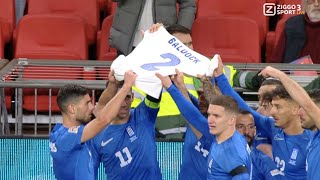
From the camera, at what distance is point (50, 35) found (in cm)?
1027

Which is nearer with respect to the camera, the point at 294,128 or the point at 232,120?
the point at 232,120

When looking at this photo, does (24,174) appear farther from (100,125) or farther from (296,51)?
(296,51)

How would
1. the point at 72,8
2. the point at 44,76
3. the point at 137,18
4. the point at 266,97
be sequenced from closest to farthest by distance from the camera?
the point at 266,97 < the point at 44,76 < the point at 137,18 < the point at 72,8

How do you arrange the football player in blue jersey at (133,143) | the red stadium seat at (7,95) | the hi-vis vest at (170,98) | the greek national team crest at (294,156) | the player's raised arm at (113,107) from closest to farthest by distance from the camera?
the player's raised arm at (113,107) → the greek national team crest at (294,156) → the football player in blue jersey at (133,143) → the hi-vis vest at (170,98) → the red stadium seat at (7,95)

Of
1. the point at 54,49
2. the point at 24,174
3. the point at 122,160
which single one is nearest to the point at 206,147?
the point at 122,160

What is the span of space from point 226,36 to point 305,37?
942 millimetres

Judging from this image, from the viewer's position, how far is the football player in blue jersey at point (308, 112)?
6.48 meters

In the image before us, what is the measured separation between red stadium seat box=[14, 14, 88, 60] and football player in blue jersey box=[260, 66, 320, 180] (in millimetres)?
3780

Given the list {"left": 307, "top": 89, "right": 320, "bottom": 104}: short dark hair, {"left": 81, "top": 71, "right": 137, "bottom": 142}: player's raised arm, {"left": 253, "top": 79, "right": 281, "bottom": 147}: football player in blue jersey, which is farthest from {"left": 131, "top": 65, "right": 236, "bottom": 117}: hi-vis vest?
{"left": 307, "top": 89, "right": 320, "bottom": 104}: short dark hair

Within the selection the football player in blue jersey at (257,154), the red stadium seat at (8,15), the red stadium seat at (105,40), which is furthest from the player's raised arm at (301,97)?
the red stadium seat at (8,15)

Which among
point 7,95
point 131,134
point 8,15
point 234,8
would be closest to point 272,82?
point 131,134

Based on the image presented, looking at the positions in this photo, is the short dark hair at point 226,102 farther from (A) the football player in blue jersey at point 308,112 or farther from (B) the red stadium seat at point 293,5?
(B) the red stadium seat at point 293,5

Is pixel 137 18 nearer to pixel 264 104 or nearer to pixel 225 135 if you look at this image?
pixel 264 104

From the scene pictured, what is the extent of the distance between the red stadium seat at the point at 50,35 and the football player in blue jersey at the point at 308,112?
3.78 m
